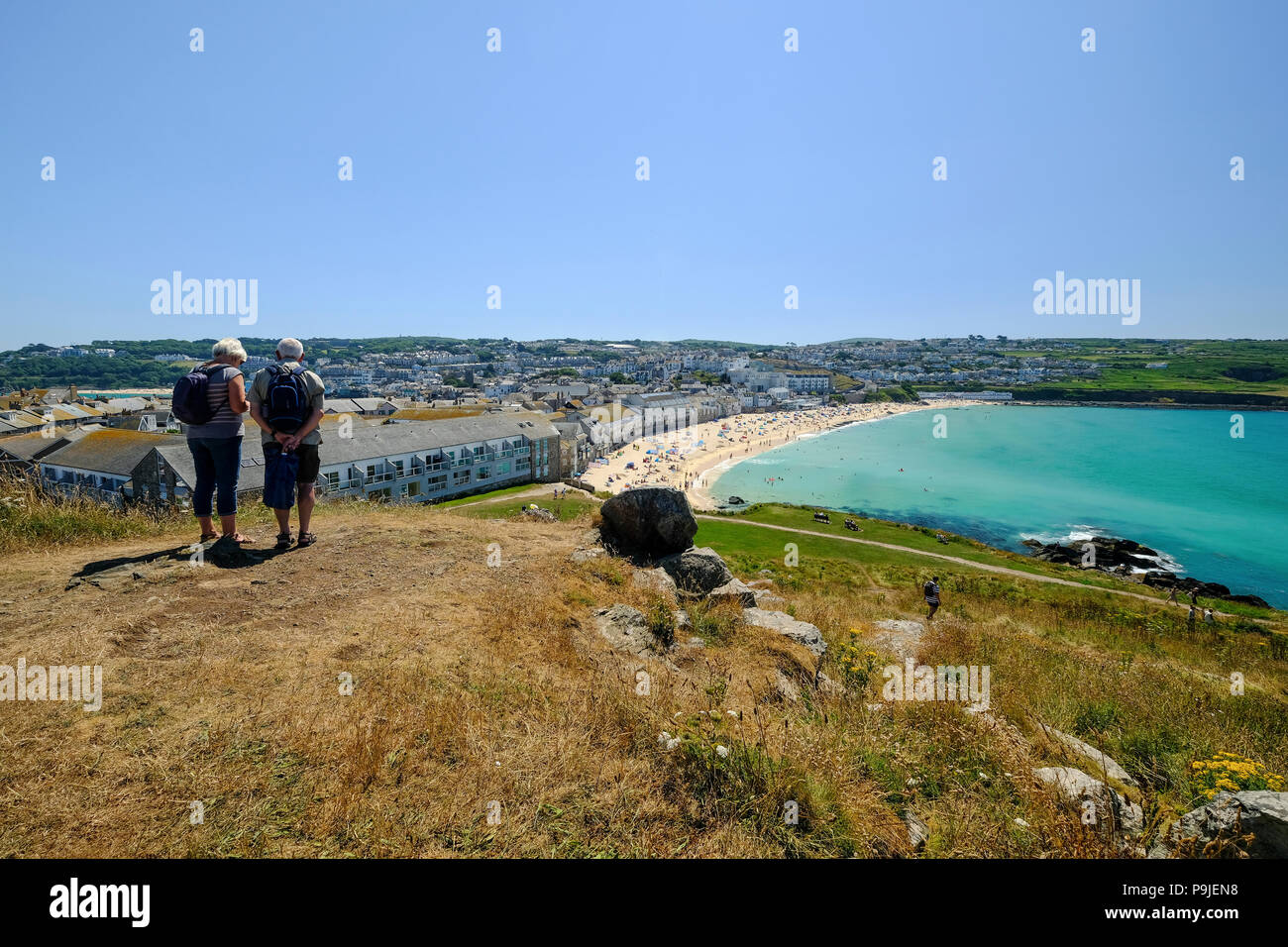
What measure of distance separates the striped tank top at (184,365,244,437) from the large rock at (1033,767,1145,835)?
9.99 meters

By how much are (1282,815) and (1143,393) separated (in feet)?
719

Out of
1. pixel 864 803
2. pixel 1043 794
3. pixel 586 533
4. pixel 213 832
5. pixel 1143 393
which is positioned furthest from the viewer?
pixel 1143 393

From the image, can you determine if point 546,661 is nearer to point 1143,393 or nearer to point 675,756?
point 675,756

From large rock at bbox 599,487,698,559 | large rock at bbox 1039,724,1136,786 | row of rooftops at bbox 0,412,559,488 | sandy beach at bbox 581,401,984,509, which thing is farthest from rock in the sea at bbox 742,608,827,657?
sandy beach at bbox 581,401,984,509

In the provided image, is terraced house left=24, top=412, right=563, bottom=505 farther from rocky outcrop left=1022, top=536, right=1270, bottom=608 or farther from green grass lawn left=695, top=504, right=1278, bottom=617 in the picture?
rocky outcrop left=1022, top=536, right=1270, bottom=608

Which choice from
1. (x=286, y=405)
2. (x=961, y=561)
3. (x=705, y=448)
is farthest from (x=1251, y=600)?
(x=705, y=448)

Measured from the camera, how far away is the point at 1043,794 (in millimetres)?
4906

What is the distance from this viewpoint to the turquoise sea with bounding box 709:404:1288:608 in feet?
172

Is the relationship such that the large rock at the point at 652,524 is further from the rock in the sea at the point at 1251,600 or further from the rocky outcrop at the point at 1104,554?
the rocky outcrop at the point at 1104,554

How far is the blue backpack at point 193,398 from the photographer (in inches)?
276

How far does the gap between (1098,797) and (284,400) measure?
9.83 m

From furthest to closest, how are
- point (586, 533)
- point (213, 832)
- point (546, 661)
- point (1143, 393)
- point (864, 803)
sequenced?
point (1143, 393) < point (586, 533) < point (546, 661) < point (864, 803) < point (213, 832)

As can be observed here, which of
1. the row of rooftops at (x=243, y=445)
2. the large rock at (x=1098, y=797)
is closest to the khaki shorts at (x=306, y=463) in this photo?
the large rock at (x=1098, y=797)
